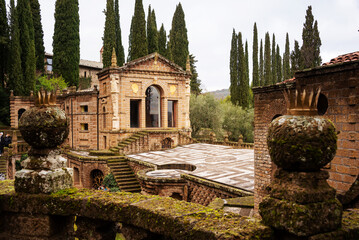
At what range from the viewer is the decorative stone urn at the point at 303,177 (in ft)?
7.39

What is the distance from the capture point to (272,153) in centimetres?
249

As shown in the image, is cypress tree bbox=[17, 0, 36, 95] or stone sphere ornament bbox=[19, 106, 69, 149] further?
cypress tree bbox=[17, 0, 36, 95]

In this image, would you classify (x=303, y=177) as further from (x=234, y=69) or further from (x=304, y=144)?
(x=234, y=69)

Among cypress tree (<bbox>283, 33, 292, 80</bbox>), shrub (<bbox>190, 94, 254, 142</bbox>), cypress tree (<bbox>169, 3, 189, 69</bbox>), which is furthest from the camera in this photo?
cypress tree (<bbox>283, 33, 292, 80</bbox>)

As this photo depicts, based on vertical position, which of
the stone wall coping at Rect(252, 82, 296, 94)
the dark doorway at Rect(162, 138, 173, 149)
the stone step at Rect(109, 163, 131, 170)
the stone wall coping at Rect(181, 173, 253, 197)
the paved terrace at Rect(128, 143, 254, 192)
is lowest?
the stone step at Rect(109, 163, 131, 170)

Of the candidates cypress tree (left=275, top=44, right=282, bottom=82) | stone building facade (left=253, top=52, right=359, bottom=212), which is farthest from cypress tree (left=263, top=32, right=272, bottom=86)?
stone building facade (left=253, top=52, right=359, bottom=212)

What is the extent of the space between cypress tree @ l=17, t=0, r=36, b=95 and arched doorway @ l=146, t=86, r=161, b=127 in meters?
18.2

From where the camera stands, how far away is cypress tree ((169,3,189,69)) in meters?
40.0

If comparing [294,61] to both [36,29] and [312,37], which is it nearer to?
[312,37]

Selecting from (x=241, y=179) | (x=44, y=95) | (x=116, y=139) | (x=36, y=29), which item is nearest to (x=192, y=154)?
(x=116, y=139)

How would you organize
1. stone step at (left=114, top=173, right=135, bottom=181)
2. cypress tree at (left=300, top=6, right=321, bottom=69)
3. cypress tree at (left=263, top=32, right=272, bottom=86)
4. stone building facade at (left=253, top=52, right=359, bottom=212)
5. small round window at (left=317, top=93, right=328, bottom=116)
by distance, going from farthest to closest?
cypress tree at (left=263, top=32, right=272, bottom=86), cypress tree at (left=300, top=6, right=321, bottom=69), stone step at (left=114, top=173, right=135, bottom=181), small round window at (left=317, top=93, right=328, bottom=116), stone building facade at (left=253, top=52, right=359, bottom=212)

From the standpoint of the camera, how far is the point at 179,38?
40.5 meters

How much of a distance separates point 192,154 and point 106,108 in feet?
31.2

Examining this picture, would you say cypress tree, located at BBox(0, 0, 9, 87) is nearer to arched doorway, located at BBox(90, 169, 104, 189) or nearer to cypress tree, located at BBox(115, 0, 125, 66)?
cypress tree, located at BBox(115, 0, 125, 66)
